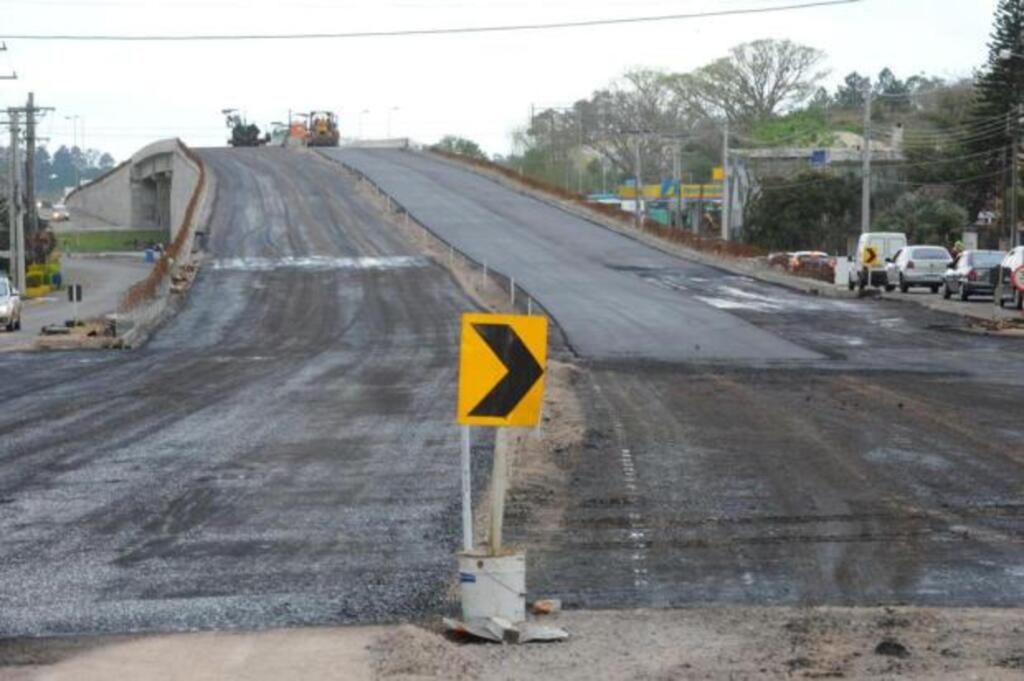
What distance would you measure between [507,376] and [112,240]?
130344 millimetres

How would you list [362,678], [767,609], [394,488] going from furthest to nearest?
[394,488]
[767,609]
[362,678]

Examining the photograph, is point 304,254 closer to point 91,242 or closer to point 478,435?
point 478,435

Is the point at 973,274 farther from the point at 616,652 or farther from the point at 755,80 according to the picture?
the point at 755,80

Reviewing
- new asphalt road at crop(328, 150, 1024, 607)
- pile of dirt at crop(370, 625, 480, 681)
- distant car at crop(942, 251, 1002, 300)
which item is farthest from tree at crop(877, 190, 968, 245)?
pile of dirt at crop(370, 625, 480, 681)

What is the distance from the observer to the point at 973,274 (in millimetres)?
51344

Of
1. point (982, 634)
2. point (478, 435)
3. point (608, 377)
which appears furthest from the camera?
point (608, 377)

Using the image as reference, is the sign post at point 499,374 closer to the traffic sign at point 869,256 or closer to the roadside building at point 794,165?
the traffic sign at point 869,256

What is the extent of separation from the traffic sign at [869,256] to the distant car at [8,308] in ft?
90.1

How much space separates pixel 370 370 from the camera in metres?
30.7

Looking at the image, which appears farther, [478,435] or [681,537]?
[478,435]

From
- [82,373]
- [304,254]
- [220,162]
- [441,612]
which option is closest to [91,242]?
[220,162]

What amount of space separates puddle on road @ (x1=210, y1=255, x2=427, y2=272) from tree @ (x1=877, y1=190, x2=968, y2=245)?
140 ft

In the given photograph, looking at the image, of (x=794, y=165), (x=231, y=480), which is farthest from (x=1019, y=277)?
(x=794, y=165)

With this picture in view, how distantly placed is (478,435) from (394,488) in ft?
12.8
